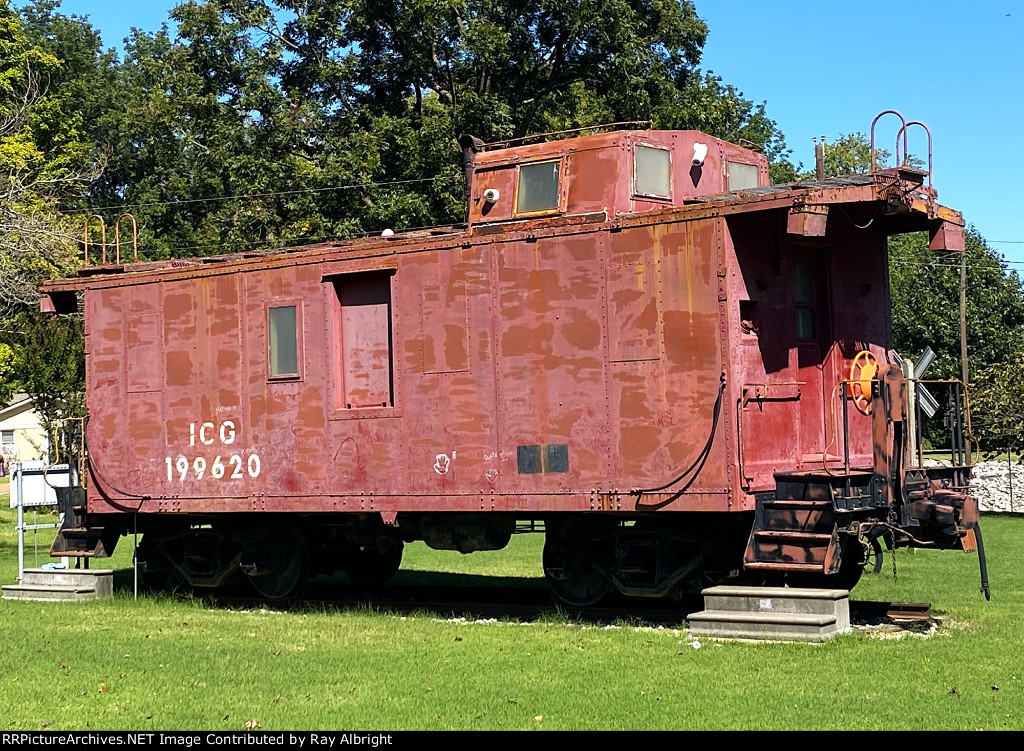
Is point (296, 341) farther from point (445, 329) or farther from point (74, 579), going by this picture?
point (74, 579)

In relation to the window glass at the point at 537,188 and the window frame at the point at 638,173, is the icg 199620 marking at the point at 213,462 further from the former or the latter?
the window frame at the point at 638,173

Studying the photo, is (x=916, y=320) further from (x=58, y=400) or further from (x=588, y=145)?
(x=588, y=145)

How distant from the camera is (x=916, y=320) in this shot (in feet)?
149

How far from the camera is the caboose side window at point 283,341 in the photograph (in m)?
16.0

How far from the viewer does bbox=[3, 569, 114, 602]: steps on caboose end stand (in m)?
17.2

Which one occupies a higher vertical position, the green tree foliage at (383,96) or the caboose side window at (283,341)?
the green tree foliage at (383,96)

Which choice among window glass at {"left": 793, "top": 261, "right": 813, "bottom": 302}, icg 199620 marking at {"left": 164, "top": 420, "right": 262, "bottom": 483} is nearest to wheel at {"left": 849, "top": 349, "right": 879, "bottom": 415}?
window glass at {"left": 793, "top": 261, "right": 813, "bottom": 302}

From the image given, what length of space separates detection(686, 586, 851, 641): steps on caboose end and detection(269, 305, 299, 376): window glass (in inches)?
242

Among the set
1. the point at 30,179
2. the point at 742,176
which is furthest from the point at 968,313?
the point at 742,176

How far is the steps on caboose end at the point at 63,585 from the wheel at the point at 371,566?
3.29 meters

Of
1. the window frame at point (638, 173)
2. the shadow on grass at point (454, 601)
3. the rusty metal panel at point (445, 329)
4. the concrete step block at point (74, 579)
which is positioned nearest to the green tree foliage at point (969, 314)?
the shadow on grass at point (454, 601)

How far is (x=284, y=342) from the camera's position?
1609cm

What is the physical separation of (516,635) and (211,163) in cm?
2664

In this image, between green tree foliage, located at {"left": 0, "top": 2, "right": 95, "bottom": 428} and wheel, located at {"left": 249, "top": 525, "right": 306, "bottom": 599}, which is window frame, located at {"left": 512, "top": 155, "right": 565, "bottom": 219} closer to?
wheel, located at {"left": 249, "top": 525, "right": 306, "bottom": 599}
